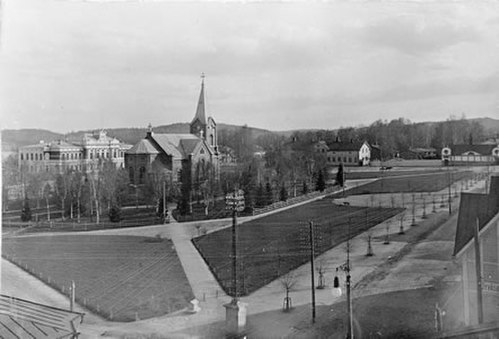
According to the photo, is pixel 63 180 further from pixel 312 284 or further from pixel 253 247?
pixel 312 284

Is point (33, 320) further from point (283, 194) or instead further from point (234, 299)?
point (283, 194)

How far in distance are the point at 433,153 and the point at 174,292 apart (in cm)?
187

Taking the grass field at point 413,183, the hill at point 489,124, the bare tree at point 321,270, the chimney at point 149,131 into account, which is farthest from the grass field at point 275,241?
the hill at point 489,124

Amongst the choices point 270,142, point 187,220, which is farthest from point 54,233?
point 270,142

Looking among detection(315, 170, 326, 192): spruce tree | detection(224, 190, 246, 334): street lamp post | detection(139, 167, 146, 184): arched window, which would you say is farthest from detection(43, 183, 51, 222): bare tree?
detection(315, 170, 326, 192): spruce tree

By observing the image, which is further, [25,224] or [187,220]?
[187,220]

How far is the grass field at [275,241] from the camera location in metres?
3.51

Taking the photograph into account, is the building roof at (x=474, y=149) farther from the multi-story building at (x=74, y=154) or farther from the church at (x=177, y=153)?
the multi-story building at (x=74, y=154)

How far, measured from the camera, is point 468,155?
3.50 metres

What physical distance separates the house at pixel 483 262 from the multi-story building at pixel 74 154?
218 cm

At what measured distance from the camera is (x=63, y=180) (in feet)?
11.6

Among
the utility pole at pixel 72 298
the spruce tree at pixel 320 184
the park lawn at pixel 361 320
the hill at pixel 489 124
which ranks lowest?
the park lawn at pixel 361 320

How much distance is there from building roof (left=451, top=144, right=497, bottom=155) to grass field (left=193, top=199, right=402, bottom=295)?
0.69m

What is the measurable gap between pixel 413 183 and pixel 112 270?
2019 mm
